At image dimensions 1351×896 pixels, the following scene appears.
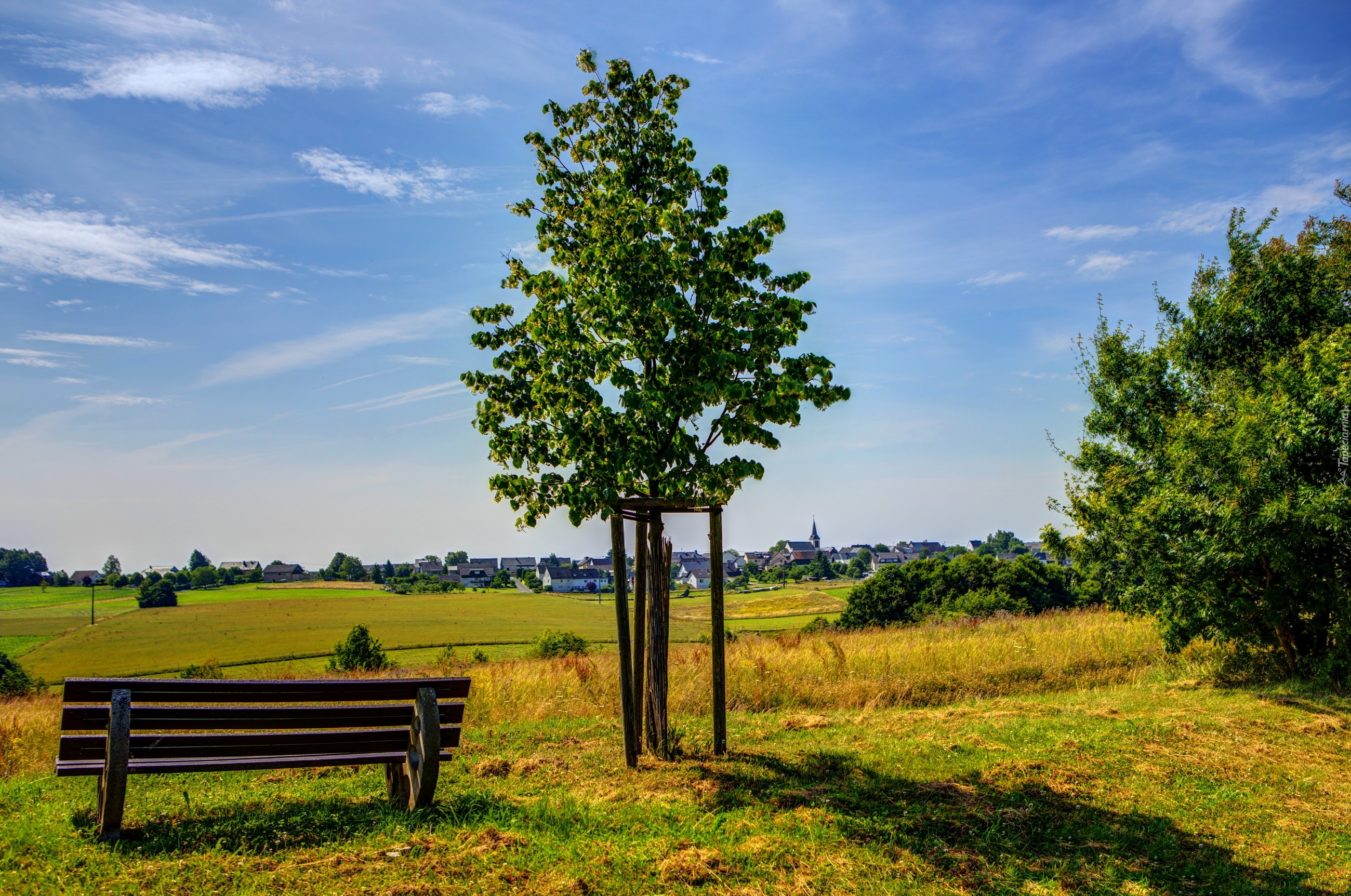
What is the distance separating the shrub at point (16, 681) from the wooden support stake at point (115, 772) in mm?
29596

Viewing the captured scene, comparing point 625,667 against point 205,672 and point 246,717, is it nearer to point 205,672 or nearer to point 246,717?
point 246,717

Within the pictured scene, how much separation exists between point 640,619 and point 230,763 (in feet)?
12.4

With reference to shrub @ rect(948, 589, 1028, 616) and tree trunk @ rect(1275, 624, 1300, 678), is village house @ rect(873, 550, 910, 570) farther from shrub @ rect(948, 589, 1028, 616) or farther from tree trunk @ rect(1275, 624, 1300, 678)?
tree trunk @ rect(1275, 624, 1300, 678)

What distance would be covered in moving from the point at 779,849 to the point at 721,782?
64.5 inches

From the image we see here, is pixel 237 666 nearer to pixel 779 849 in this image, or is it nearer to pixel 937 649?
pixel 937 649

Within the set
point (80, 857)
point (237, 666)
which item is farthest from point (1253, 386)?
point (237, 666)

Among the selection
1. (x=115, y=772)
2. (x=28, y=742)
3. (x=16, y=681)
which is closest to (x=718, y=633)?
(x=115, y=772)

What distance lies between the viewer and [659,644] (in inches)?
301

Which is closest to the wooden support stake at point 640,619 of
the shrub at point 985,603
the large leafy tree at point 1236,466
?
the large leafy tree at point 1236,466

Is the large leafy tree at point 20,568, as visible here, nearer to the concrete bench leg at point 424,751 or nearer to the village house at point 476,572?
the village house at point 476,572

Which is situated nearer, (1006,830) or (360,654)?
(1006,830)

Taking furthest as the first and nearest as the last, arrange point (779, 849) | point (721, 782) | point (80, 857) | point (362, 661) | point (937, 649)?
1. point (362, 661)
2. point (937, 649)
3. point (721, 782)
4. point (779, 849)
5. point (80, 857)

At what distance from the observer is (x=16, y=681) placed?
33312 mm

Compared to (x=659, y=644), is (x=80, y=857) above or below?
below
